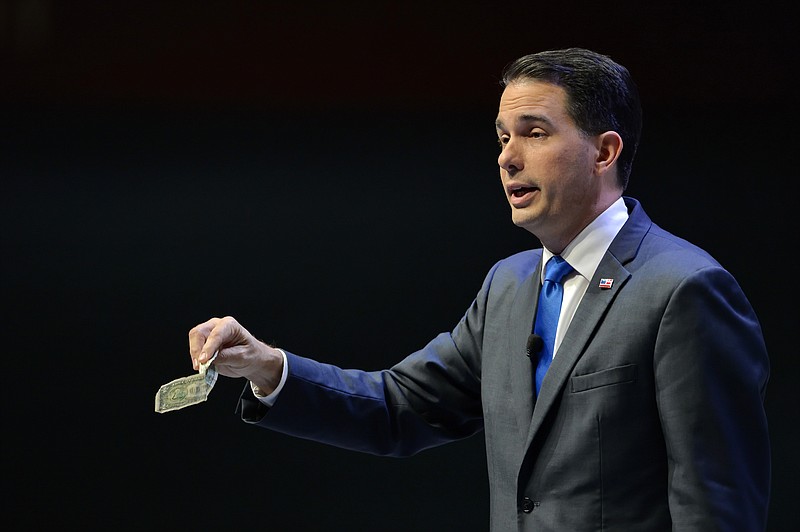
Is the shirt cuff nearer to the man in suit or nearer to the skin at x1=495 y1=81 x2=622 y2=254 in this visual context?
the man in suit

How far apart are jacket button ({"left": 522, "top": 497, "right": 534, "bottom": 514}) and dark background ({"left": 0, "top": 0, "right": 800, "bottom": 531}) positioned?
144 cm

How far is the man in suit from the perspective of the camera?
1.59 metres

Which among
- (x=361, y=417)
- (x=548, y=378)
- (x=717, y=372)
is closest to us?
(x=717, y=372)

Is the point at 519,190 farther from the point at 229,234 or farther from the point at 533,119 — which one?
the point at 229,234

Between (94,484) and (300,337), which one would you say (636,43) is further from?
(94,484)

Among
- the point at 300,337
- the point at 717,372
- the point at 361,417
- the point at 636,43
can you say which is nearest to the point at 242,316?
the point at 300,337

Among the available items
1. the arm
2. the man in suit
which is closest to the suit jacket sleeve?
the man in suit

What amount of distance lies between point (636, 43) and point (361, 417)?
1.60m

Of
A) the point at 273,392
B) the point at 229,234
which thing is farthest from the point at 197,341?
the point at 229,234

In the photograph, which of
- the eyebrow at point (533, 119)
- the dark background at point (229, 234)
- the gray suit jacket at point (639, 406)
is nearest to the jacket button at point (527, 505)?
the gray suit jacket at point (639, 406)

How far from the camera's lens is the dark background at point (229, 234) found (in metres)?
3.12

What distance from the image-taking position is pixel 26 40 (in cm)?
313

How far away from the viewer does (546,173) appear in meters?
1.81

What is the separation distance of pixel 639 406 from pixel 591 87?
60 cm
